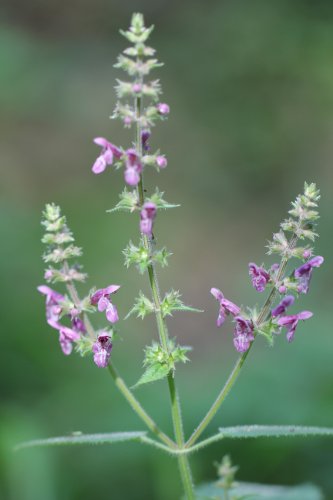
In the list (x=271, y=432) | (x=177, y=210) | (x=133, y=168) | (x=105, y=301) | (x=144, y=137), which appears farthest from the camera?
(x=177, y=210)

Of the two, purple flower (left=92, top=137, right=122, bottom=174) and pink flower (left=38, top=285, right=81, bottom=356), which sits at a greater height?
purple flower (left=92, top=137, right=122, bottom=174)

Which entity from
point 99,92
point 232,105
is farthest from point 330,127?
point 99,92

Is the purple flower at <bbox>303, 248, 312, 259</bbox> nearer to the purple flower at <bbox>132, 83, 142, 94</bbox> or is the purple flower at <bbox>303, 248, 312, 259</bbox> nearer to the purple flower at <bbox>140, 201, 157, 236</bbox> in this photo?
the purple flower at <bbox>140, 201, 157, 236</bbox>

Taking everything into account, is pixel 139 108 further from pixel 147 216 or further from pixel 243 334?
pixel 243 334

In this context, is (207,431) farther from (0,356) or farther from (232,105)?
(232,105)

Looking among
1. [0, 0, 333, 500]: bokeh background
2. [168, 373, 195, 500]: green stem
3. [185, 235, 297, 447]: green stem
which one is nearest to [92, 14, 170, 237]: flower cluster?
[185, 235, 297, 447]: green stem

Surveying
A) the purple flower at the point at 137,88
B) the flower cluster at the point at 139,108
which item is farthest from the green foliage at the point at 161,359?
the purple flower at the point at 137,88

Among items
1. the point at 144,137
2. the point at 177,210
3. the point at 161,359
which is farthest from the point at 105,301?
the point at 177,210
